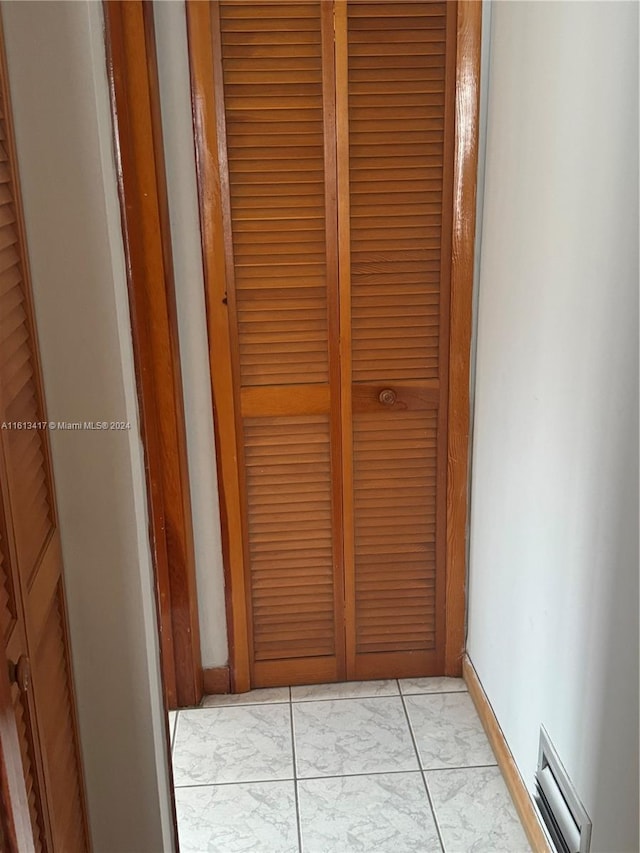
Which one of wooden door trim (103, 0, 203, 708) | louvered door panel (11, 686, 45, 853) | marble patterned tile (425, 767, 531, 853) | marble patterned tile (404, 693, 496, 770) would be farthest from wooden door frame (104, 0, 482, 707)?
louvered door panel (11, 686, 45, 853)

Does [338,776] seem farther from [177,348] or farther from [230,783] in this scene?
[177,348]

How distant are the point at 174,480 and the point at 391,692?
2.69 ft

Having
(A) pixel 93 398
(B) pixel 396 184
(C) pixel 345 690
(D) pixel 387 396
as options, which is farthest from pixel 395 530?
(A) pixel 93 398

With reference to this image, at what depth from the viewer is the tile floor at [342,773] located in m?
1.65

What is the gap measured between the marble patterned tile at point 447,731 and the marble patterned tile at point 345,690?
7 cm

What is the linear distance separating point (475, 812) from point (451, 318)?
111 centimetres

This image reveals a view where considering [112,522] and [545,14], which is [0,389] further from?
[545,14]

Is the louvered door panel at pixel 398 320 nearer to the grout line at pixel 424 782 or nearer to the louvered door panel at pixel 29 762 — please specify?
the grout line at pixel 424 782

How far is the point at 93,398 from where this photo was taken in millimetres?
1083

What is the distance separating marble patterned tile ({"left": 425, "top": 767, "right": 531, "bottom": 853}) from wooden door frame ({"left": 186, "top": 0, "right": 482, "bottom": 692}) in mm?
388

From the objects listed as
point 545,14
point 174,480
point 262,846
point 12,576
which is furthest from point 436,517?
point 12,576

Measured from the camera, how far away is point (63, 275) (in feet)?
3.39

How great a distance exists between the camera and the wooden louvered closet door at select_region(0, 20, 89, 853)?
0.86 meters

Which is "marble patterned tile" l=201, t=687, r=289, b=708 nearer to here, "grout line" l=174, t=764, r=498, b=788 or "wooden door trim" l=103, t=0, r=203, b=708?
"wooden door trim" l=103, t=0, r=203, b=708
